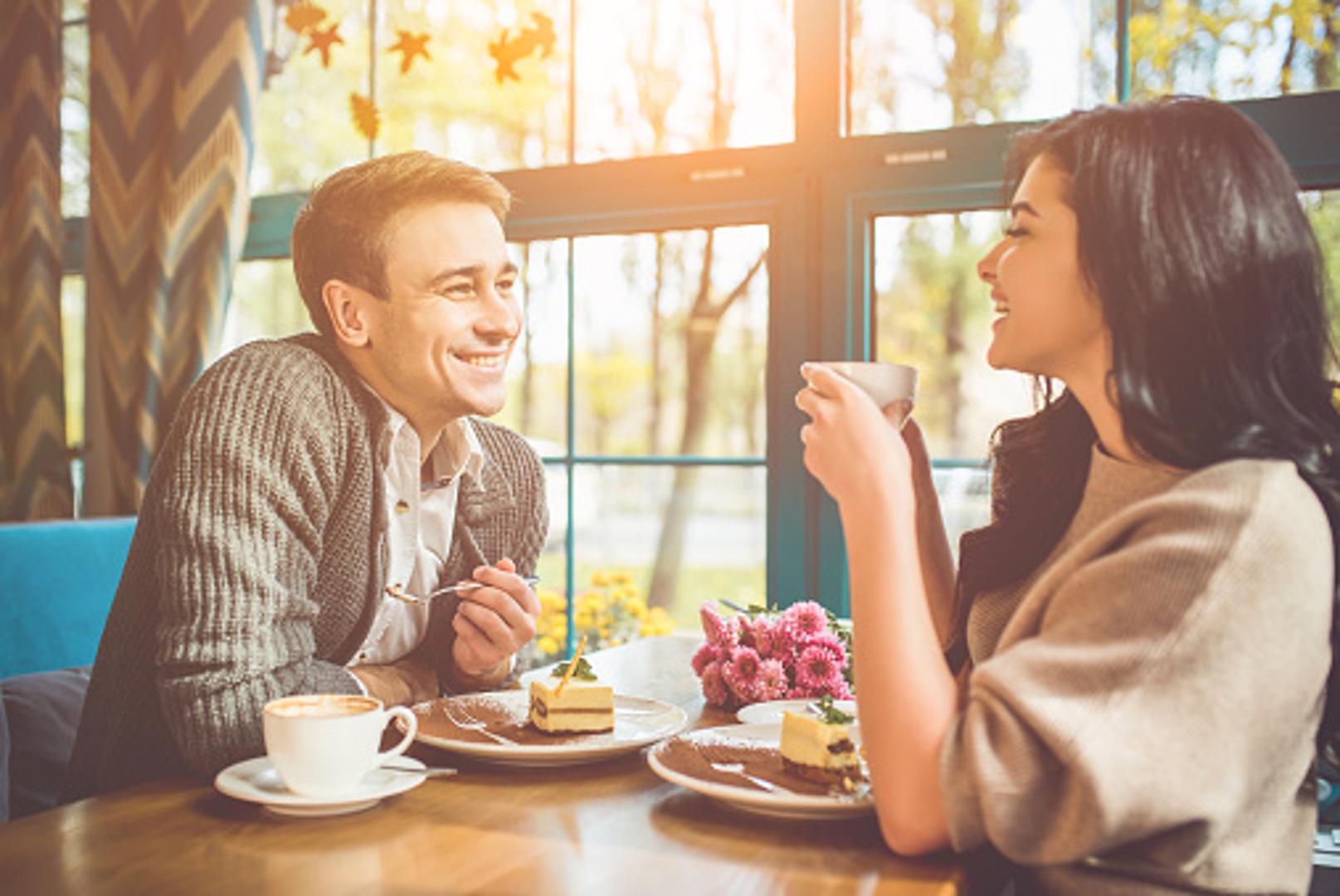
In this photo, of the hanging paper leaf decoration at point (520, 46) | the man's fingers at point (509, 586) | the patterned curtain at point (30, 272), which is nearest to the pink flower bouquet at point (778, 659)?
the man's fingers at point (509, 586)

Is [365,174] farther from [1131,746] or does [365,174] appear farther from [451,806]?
[1131,746]

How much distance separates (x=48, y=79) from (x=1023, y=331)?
2.94 meters

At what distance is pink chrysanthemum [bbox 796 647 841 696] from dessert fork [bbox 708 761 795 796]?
0.36 metres

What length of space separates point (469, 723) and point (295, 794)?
0.27 m

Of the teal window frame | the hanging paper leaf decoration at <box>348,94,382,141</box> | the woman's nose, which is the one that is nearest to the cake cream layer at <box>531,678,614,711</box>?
the woman's nose

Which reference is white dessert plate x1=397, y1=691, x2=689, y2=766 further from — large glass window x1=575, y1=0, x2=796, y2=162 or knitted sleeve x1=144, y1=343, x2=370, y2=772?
large glass window x1=575, y1=0, x2=796, y2=162

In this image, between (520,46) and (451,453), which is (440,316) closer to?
(451,453)

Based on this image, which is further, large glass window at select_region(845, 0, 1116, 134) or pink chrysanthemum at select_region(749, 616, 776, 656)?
large glass window at select_region(845, 0, 1116, 134)

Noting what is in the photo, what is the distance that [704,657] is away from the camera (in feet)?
4.79

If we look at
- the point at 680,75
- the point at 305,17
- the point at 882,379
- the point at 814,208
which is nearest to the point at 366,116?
the point at 305,17

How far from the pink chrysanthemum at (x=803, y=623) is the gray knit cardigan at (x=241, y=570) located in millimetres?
441

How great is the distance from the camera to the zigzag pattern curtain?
279cm

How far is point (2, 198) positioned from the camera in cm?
306

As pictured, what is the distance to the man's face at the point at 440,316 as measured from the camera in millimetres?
1449
